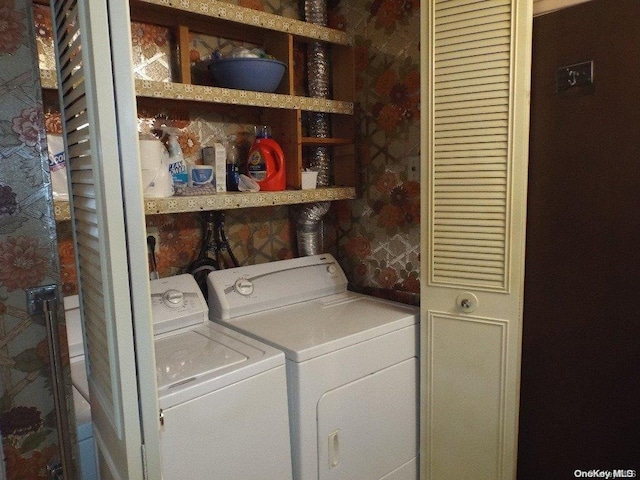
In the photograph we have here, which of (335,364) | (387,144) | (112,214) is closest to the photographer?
(112,214)

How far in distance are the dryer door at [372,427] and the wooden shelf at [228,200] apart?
33.0 inches

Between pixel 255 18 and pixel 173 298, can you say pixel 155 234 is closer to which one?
pixel 173 298

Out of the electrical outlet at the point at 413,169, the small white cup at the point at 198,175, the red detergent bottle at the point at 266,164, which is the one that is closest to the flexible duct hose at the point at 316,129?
the red detergent bottle at the point at 266,164

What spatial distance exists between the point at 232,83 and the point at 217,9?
283 mm

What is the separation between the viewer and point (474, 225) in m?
1.74

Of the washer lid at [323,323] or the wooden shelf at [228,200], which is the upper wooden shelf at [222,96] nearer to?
the wooden shelf at [228,200]

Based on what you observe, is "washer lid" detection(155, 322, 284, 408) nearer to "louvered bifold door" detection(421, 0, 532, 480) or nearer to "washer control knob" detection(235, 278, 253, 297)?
"washer control knob" detection(235, 278, 253, 297)

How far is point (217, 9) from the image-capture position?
184 centimetres

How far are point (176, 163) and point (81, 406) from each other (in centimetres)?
96

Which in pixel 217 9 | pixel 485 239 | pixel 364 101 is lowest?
pixel 485 239

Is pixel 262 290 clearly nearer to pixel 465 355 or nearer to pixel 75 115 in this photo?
pixel 465 355

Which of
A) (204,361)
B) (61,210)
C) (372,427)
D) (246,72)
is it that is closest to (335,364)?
(372,427)

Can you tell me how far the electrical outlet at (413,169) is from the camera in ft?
7.13

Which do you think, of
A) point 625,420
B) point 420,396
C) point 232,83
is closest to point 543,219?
point 625,420
